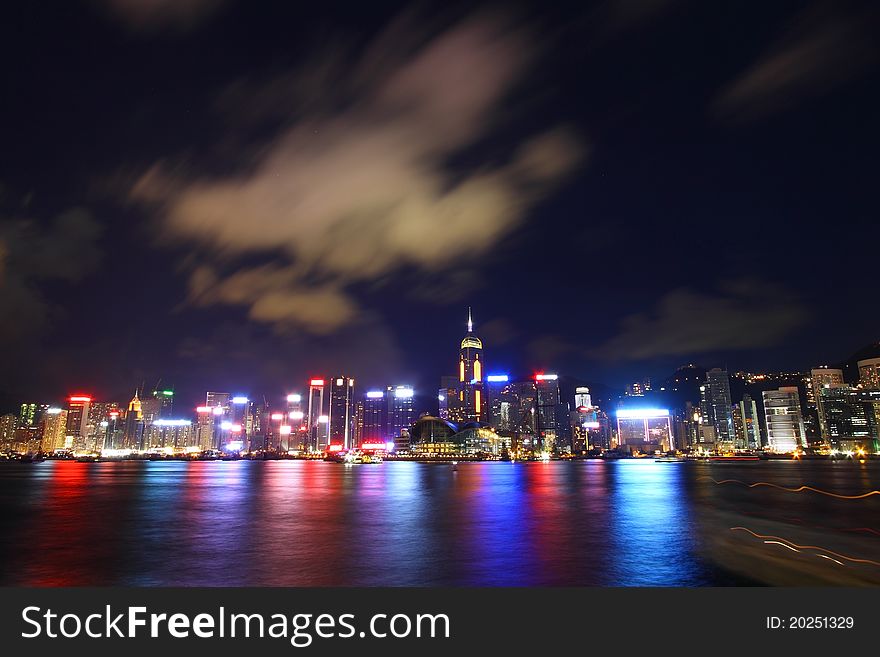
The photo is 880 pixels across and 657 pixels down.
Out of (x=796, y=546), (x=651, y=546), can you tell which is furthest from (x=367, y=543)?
(x=796, y=546)

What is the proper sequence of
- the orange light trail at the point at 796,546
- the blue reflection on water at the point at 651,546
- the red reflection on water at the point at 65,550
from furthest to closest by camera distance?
the orange light trail at the point at 796,546, the red reflection on water at the point at 65,550, the blue reflection on water at the point at 651,546

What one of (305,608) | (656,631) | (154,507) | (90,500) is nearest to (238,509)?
(154,507)

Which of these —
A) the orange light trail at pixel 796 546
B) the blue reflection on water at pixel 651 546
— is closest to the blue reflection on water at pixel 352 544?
the blue reflection on water at pixel 651 546

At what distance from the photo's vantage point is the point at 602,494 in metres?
67.4

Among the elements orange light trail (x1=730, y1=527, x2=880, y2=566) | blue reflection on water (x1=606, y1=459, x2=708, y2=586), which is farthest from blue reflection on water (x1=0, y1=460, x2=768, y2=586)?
orange light trail (x1=730, y1=527, x2=880, y2=566)

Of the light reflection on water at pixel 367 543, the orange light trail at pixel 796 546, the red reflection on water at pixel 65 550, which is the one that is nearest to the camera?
the light reflection on water at pixel 367 543

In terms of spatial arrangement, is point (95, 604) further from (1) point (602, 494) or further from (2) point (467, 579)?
(1) point (602, 494)

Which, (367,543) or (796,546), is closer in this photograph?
(796,546)

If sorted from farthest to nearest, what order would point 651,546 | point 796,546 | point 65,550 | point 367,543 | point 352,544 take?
point 367,543
point 352,544
point 796,546
point 651,546
point 65,550

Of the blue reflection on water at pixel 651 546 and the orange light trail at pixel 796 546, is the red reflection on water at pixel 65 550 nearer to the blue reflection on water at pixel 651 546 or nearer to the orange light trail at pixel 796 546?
the blue reflection on water at pixel 651 546

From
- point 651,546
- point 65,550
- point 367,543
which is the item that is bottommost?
point 651,546

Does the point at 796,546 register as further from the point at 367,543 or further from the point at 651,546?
the point at 367,543

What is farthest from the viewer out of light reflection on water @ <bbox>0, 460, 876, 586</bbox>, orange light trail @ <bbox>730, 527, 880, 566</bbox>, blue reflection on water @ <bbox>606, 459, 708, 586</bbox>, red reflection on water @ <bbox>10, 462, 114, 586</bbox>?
orange light trail @ <bbox>730, 527, 880, 566</bbox>

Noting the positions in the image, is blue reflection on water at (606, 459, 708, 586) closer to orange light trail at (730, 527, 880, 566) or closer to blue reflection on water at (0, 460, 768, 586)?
blue reflection on water at (0, 460, 768, 586)
